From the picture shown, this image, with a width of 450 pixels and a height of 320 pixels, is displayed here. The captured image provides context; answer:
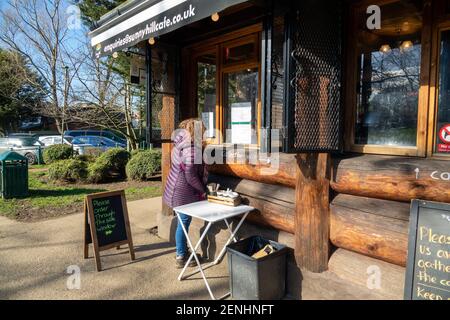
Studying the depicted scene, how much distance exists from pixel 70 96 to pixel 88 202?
31.1ft

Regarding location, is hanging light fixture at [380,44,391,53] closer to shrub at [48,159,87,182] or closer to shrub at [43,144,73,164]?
shrub at [48,159,87,182]

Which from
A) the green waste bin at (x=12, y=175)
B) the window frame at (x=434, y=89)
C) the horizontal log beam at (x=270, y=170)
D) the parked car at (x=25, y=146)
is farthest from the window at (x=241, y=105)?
the parked car at (x=25, y=146)

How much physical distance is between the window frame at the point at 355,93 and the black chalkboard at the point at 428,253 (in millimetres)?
558

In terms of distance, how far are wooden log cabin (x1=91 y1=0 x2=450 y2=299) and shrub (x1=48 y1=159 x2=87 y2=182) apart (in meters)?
6.57

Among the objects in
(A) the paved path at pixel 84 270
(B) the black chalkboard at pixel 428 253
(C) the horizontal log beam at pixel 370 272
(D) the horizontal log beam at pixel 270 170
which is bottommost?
(A) the paved path at pixel 84 270

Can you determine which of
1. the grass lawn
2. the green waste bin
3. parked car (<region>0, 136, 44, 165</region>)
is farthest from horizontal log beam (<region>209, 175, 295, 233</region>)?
parked car (<region>0, 136, 44, 165</region>)

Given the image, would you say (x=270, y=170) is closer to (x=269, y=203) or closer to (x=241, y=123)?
(x=269, y=203)

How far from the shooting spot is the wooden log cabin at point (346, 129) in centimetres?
259

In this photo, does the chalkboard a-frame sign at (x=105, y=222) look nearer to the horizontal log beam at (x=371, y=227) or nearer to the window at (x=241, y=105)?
the window at (x=241, y=105)

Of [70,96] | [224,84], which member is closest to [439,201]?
[224,84]

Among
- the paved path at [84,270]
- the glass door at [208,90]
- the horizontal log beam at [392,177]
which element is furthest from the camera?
the glass door at [208,90]

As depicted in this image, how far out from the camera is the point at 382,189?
8.72 feet

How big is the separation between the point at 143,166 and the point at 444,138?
8.09 metres

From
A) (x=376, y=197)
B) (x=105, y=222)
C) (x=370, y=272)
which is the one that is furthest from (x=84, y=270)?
(x=376, y=197)
